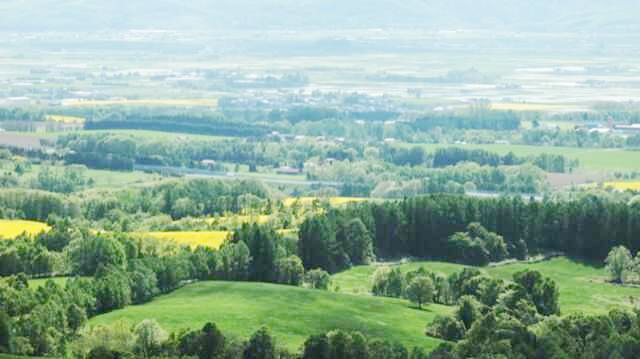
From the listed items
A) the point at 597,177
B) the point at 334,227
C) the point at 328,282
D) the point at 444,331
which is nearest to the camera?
the point at 444,331

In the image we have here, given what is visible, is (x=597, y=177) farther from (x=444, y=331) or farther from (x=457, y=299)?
(x=444, y=331)

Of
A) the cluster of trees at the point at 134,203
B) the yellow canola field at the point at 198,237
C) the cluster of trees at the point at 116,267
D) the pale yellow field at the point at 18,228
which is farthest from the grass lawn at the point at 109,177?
the cluster of trees at the point at 116,267

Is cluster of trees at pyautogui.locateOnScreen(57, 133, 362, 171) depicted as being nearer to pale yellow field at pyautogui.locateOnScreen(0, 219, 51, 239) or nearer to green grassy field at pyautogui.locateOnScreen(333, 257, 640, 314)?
pale yellow field at pyautogui.locateOnScreen(0, 219, 51, 239)

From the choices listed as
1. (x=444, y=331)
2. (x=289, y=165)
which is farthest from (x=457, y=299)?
(x=289, y=165)

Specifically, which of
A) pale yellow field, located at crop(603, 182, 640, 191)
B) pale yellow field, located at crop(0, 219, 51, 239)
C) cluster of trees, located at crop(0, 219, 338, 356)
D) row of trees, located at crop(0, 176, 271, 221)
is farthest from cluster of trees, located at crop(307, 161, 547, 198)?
cluster of trees, located at crop(0, 219, 338, 356)

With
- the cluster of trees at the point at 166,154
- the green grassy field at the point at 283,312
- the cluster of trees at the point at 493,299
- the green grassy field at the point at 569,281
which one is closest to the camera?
the green grassy field at the point at 283,312

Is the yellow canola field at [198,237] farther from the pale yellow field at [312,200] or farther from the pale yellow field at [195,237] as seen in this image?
the pale yellow field at [312,200]

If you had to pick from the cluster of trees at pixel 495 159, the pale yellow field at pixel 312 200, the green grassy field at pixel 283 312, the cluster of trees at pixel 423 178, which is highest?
the cluster of trees at pixel 495 159
